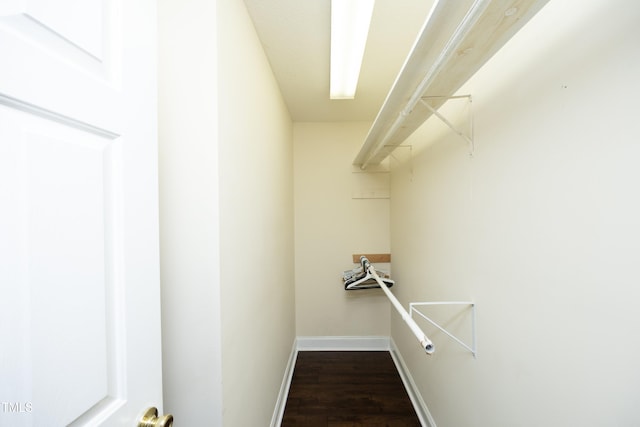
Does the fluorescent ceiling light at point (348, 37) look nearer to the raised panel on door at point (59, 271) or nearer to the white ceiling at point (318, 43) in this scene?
the white ceiling at point (318, 43)

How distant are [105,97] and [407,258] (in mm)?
2315

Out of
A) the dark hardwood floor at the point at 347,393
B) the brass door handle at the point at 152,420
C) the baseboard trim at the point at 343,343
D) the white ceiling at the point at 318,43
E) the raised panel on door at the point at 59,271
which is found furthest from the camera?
the baseboard trim at the point at 343,343

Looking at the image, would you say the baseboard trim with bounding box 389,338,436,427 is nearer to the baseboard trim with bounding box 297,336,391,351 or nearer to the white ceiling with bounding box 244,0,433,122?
the baseboard trim with bounding box 297,336,391,351

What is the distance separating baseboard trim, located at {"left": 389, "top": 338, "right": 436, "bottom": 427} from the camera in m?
1.80

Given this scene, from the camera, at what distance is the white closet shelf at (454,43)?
71 centimetres

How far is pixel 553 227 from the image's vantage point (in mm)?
808

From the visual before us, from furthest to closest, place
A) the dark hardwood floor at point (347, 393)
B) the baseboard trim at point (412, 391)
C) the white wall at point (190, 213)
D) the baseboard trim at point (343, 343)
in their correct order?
the baseboard trim at point (343, 343) → the dark hardwood floor at point (347, 393) → the baseboard trim at point (412, 391) → the white wall at point (190, 213)

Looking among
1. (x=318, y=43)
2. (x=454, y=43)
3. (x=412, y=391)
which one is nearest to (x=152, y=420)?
(x=454, y=43)

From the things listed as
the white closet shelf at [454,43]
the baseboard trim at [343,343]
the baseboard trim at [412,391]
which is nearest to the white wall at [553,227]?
the white closet shelf at [454,43]

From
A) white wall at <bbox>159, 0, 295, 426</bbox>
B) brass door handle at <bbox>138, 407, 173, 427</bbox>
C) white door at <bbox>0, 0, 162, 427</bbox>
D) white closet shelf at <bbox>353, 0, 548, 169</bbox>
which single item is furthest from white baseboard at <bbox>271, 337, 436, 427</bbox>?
white closet shelf at <bbox>353, 0, 548, 169</bbox>

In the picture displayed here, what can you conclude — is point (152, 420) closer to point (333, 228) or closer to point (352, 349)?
point (333, 228)

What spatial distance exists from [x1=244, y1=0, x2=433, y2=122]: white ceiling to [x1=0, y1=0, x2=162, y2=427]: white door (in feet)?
2.94

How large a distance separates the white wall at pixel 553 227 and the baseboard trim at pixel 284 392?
122cm

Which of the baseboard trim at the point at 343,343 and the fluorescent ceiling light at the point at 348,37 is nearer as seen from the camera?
the fluorescent ceiling light at the point at 348,37
